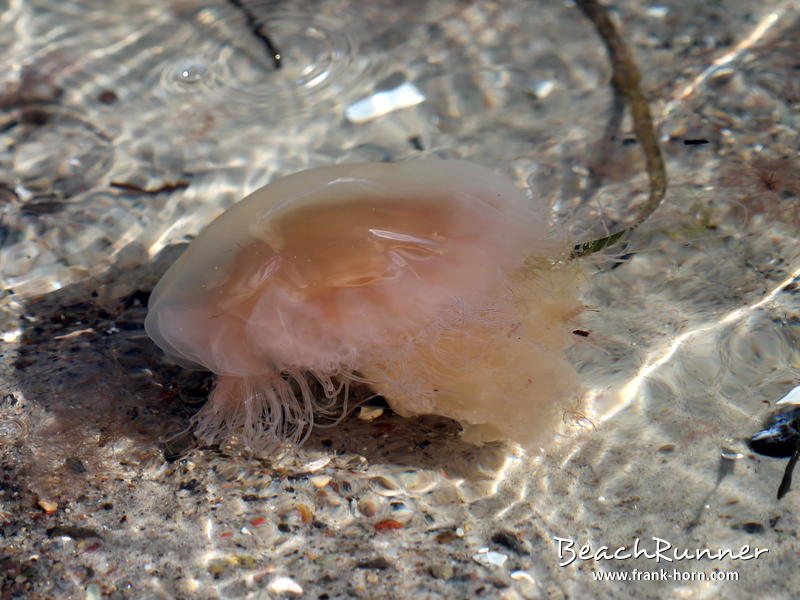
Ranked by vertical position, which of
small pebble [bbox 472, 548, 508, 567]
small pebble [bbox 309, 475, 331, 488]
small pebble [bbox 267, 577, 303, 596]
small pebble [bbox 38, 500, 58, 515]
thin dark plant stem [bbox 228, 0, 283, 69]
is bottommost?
small pebble [bbox 472, 548, 508, 567]

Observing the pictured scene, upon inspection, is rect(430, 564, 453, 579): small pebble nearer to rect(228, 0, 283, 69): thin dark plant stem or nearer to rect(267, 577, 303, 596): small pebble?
rect(267, 577, 303, 596): small pebble

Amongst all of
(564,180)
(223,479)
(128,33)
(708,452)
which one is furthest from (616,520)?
(128,33)

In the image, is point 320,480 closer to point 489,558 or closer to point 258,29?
point 489,558

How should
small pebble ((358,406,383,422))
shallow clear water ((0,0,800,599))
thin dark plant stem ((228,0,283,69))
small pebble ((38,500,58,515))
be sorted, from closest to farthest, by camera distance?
shallow clear water ((0,0,800,599)), small pebble ((38,500,58,515)), small pebble ((358,406,383,422)), thin dark plant stem ((228,0,283,69))

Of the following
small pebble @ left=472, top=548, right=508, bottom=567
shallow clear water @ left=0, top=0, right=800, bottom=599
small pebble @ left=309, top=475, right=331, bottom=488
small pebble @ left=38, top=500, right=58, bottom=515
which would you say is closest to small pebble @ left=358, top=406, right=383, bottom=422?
shallow clear water @ left=0, top=0, right=800, bottom=599

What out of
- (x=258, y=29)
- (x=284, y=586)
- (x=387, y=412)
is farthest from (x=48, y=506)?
(x=258, y=29)

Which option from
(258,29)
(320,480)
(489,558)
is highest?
(258,29)

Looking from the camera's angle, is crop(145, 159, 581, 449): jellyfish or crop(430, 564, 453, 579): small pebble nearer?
crop(430, 564, 453, 579): small pebble
